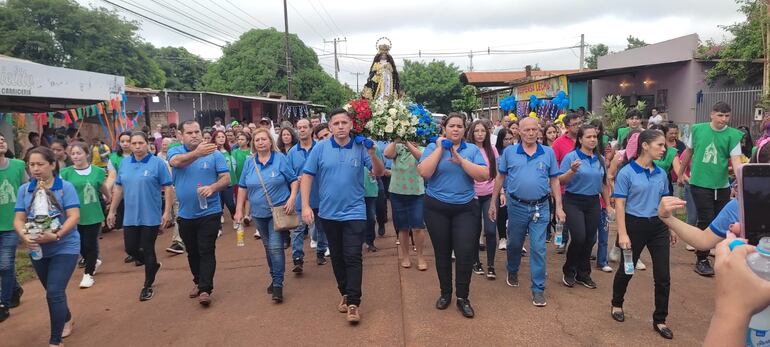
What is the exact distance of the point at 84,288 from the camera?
5785mm

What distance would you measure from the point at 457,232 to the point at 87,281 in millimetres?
4443

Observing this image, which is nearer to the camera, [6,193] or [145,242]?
[6,193]

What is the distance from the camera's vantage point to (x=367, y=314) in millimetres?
4680

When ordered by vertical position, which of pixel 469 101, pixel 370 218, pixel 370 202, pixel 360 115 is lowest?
pixel 370 218

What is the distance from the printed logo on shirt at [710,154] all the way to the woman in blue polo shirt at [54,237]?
6.48 m

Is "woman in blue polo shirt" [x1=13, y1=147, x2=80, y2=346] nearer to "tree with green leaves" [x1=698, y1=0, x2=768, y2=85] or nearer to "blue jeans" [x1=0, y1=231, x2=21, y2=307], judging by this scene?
"blue jeans" [x1=0, y1=231, x2=21, y2=307]

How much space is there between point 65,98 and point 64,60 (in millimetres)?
35840

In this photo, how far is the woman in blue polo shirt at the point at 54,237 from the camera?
159 inches

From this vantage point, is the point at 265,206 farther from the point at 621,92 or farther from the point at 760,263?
the point at 621,92

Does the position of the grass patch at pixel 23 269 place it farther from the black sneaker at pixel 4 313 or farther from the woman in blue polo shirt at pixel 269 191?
the woman in blue polo shirt at pixel 269 191

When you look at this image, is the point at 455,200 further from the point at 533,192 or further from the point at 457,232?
the point at 533,192

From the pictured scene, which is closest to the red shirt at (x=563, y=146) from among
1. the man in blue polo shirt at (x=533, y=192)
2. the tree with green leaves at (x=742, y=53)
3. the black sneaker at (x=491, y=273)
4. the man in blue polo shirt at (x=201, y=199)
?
the man in blue polo shirt at (x=533, y=192)

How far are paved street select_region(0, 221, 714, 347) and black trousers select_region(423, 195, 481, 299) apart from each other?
42 centimetres

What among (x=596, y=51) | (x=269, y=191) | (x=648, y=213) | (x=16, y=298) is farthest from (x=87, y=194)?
(x=596, y=51)
